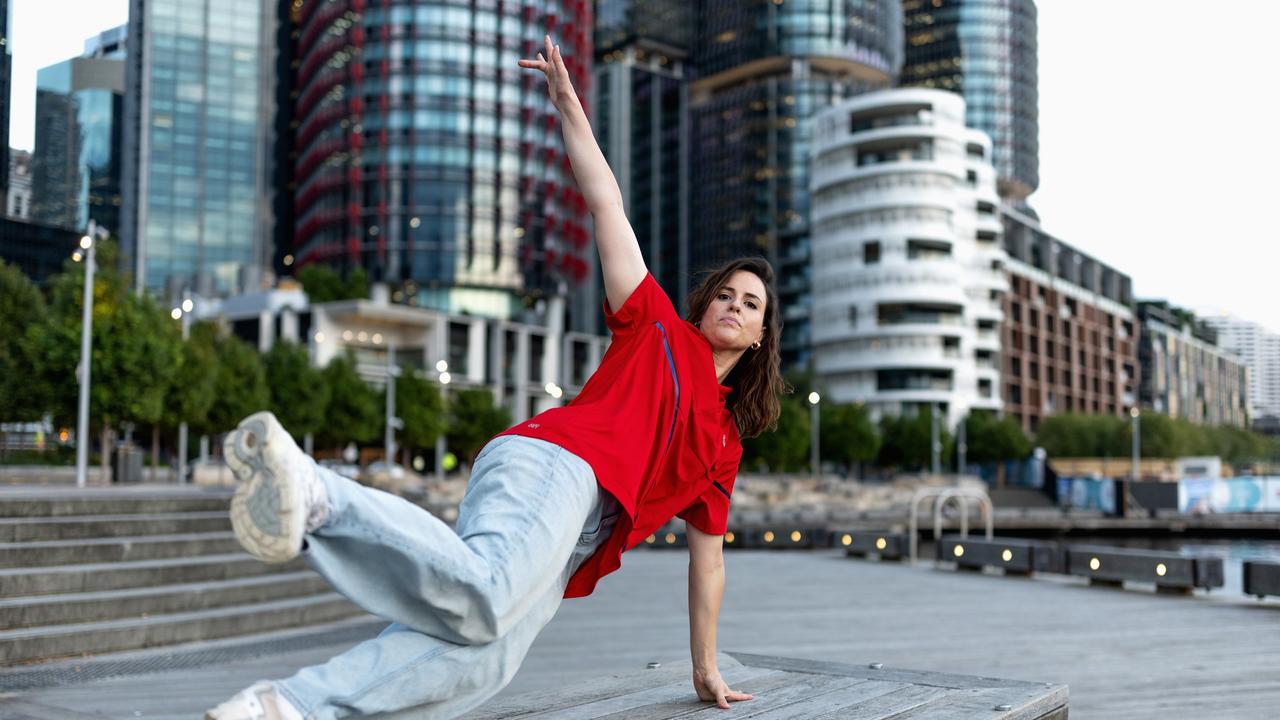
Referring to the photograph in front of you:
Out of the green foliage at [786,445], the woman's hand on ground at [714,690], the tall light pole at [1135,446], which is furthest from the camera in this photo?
the tall light pole at [1135,446]

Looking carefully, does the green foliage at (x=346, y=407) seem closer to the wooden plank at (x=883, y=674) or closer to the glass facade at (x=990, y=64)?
the wooden plank at (x=883, y=674)

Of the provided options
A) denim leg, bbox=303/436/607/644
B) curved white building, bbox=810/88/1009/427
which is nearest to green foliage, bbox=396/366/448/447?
curved white building, bbox=810/88/1009/427

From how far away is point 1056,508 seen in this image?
6756 cm

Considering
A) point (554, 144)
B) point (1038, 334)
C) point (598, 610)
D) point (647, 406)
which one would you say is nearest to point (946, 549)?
point (598, 610)

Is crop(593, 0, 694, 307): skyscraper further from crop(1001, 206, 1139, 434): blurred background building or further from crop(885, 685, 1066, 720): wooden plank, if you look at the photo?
crop(885, 685, 1066, 720): wooden plank

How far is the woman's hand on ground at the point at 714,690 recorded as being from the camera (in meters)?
4.09

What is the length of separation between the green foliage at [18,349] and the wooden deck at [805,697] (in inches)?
1110

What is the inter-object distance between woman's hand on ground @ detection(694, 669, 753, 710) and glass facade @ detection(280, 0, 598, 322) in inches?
3019

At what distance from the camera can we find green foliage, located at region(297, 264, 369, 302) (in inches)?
3019

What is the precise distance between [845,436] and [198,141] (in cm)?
8272

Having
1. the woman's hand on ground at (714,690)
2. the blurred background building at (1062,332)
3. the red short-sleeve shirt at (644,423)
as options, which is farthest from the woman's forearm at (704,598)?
the blurred background building at (1062,332)

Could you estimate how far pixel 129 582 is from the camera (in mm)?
8812

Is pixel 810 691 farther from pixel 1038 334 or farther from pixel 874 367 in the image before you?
pixel 1038 334

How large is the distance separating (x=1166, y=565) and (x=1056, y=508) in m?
57.2
